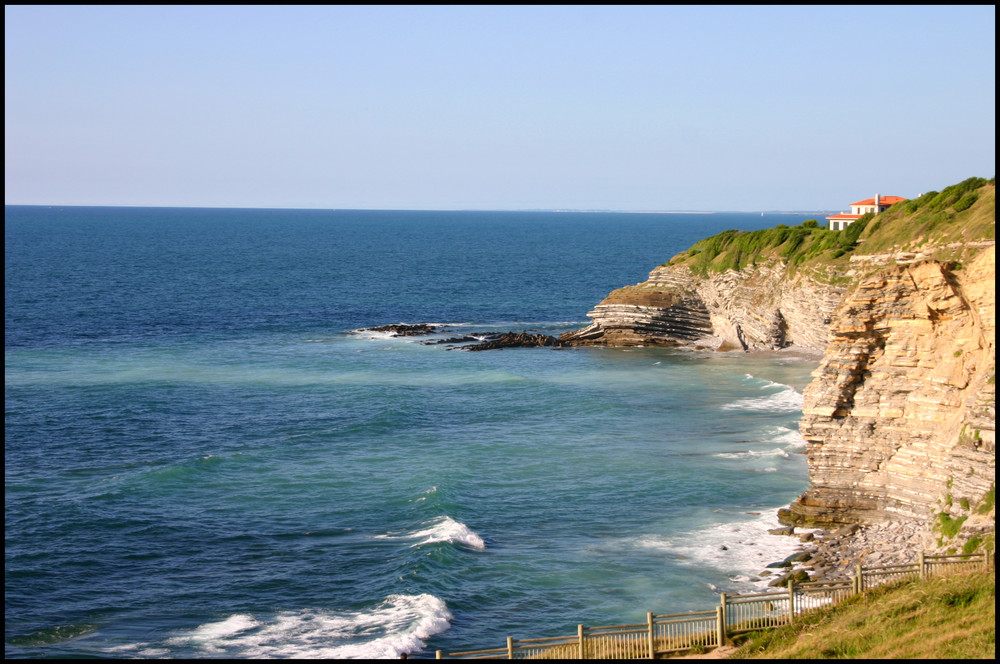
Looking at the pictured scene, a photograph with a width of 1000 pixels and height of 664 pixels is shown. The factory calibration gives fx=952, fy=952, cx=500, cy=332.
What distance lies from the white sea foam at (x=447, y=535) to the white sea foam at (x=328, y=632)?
4.47m

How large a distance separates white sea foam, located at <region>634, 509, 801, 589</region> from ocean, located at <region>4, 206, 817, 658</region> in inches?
4.5

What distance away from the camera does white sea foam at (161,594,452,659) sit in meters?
26.1

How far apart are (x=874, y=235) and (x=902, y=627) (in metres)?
46.6

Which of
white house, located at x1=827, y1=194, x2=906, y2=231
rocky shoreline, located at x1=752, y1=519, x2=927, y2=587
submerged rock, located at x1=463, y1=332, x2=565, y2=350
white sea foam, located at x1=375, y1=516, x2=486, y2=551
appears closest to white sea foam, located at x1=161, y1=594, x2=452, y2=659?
white sea foam, located at x1=375, y1=516, x2=486, y2=551

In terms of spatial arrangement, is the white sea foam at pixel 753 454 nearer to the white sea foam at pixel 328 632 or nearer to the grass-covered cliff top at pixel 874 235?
the grass-covered cliff top at pixel 874 235

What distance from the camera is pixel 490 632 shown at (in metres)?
27.3

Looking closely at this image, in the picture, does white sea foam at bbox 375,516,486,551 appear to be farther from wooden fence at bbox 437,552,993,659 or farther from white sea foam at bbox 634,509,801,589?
wooden fence at bbox 437,552,993,659

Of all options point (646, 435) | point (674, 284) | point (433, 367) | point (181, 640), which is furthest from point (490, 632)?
point (674, 284)

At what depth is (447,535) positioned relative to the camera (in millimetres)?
34250

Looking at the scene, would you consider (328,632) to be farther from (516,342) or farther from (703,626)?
(516,342)

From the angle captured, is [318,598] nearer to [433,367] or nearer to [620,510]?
[620,510]

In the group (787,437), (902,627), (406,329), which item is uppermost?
(406,329)

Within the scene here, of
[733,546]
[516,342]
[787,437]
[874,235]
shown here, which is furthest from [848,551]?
[516,342]

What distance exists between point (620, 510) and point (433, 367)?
33.0m
